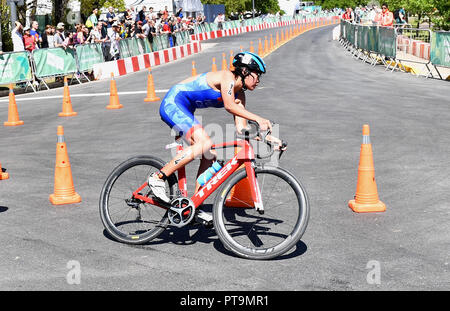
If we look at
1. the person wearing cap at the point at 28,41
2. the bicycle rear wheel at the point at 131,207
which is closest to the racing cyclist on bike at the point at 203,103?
the bicycle rear wheel at the point at 131,207

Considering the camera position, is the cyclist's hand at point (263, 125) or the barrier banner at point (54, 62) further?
the barrier banner at point (54, 62)

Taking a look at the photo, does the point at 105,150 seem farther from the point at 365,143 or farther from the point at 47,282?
the point at 47,282

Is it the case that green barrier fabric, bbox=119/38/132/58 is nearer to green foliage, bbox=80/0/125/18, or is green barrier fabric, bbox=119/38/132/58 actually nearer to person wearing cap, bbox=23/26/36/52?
person wearing cap, bbox=23/26/36/52

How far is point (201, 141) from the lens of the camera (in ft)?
20.5

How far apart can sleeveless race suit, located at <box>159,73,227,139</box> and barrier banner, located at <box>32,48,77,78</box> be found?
59.3 feet

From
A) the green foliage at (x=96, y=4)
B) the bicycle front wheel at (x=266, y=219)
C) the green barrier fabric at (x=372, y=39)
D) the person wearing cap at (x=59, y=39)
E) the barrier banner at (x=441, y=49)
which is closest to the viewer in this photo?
the bicycle front wheel at (x=266, y=219)

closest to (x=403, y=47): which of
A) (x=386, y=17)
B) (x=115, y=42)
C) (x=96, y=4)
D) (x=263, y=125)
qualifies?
(x=386, y=17)

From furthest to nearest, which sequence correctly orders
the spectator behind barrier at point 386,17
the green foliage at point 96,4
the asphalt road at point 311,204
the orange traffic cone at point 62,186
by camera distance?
the green foliage at point 96,4 < the spectator behind barrier at point 386,17 < the orange traffic cone at point 62,186 < the asphalt road at point 311,204

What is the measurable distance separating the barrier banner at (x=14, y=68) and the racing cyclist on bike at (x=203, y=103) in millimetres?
17013

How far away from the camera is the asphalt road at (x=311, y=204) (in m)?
5.52

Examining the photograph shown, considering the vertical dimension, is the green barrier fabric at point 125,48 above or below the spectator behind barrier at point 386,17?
below

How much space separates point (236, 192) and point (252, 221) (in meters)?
0.69

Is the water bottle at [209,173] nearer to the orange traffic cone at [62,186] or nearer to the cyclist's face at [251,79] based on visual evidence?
the cyclist's face at [251,79]

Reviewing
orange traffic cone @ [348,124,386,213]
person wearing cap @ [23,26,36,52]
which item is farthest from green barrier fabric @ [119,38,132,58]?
orange traffic cone @ [348,124,386,213]
